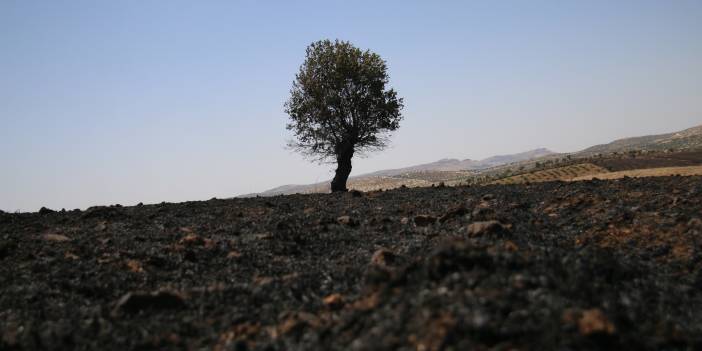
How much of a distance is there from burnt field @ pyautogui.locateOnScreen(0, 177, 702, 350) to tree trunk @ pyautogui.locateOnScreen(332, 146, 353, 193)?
1949 cm

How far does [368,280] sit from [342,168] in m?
29.9

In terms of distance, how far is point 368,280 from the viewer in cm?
700

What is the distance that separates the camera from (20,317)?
734 centimetres

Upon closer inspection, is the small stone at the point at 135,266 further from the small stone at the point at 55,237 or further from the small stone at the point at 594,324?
the small stone at the point at 594,324

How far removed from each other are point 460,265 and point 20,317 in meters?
7.19

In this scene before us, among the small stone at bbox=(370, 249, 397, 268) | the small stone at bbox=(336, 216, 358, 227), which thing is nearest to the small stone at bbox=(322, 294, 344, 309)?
the small stone at bbox=(370, 249, 397, 268)

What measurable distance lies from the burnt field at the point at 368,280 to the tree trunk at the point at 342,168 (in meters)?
19.5

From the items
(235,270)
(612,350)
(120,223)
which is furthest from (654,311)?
(120,223)

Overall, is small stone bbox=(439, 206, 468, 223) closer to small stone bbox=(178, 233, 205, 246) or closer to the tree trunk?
small stone bbox=(178, 233, 205, 246)

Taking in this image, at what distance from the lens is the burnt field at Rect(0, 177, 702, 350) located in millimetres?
5043

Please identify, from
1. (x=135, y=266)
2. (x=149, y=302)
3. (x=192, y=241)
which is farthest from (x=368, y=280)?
(x=192, y=241)

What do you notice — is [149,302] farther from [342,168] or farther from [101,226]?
[342,168]

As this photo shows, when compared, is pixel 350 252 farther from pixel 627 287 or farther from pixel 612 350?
pixel 612 350

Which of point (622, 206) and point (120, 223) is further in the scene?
point (120, 223)
